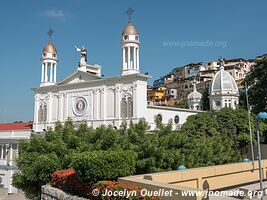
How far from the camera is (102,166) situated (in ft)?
34.0

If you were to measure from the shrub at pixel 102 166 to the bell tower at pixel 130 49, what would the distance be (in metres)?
20.3

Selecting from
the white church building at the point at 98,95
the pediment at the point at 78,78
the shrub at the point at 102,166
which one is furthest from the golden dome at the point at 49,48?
the shrub at the point at 102,166

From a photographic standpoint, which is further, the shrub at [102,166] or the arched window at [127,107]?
the arched window at [127,107]

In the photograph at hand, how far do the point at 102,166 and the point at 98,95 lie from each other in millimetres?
23223

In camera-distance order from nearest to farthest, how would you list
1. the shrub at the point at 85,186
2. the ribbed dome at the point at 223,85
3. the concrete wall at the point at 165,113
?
the shrub at the point at 85,186
the concrete wall at the point at 165,113
the ribbed dome at the point at 223,85

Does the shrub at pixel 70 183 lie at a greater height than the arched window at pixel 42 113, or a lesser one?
lesser

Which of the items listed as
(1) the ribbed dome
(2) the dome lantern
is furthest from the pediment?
(1) the ribbed dome

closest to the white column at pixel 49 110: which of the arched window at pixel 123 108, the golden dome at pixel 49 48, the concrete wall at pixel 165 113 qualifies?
the golden dome at pixel 49 48

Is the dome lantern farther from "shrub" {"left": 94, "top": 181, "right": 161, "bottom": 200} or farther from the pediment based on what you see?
"shrub" {"left": 94, "top": 181, "right": 161, "bottom": 200}

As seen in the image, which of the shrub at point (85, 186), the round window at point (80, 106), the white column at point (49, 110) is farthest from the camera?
the white column at point (49, 110)

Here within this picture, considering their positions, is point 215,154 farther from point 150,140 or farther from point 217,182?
point 217,182

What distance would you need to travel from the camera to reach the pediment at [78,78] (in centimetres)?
3413

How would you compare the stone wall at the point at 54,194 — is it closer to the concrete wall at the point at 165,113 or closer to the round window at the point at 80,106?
the concrete wall at the point at 165,113

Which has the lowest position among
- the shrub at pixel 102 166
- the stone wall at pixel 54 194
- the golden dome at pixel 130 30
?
the stone wall at pixel 54 194
